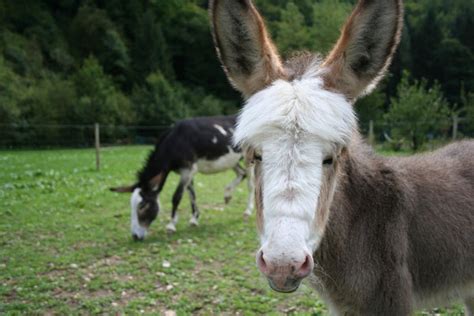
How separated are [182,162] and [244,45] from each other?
6165 mm

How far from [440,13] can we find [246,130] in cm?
3759

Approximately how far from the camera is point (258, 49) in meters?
2.25

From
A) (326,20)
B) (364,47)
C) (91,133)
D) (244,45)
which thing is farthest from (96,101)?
(364,47)

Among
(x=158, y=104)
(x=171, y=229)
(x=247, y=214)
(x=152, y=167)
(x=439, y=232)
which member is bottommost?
(x=158, y=104)

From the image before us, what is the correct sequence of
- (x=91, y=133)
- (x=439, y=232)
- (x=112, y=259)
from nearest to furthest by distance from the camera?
(x=439, y=232), (x=112, y=259), (x=91, y=133)

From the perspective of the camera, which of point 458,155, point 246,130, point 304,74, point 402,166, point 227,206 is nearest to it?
point 246,130

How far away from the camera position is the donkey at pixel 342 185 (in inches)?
70.1

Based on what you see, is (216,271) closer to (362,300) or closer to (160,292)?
(160,292)

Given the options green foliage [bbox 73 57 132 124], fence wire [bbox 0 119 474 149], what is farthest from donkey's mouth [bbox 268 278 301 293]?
green foliage [bbox 73 57 132 124]

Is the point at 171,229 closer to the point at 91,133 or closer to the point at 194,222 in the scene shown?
the point at 194,222

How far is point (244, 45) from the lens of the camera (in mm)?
2297

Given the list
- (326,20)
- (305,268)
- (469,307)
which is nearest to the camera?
(305,268)

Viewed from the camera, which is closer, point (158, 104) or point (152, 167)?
point (152, 167)

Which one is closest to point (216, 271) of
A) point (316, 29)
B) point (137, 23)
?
point (316, 29)
